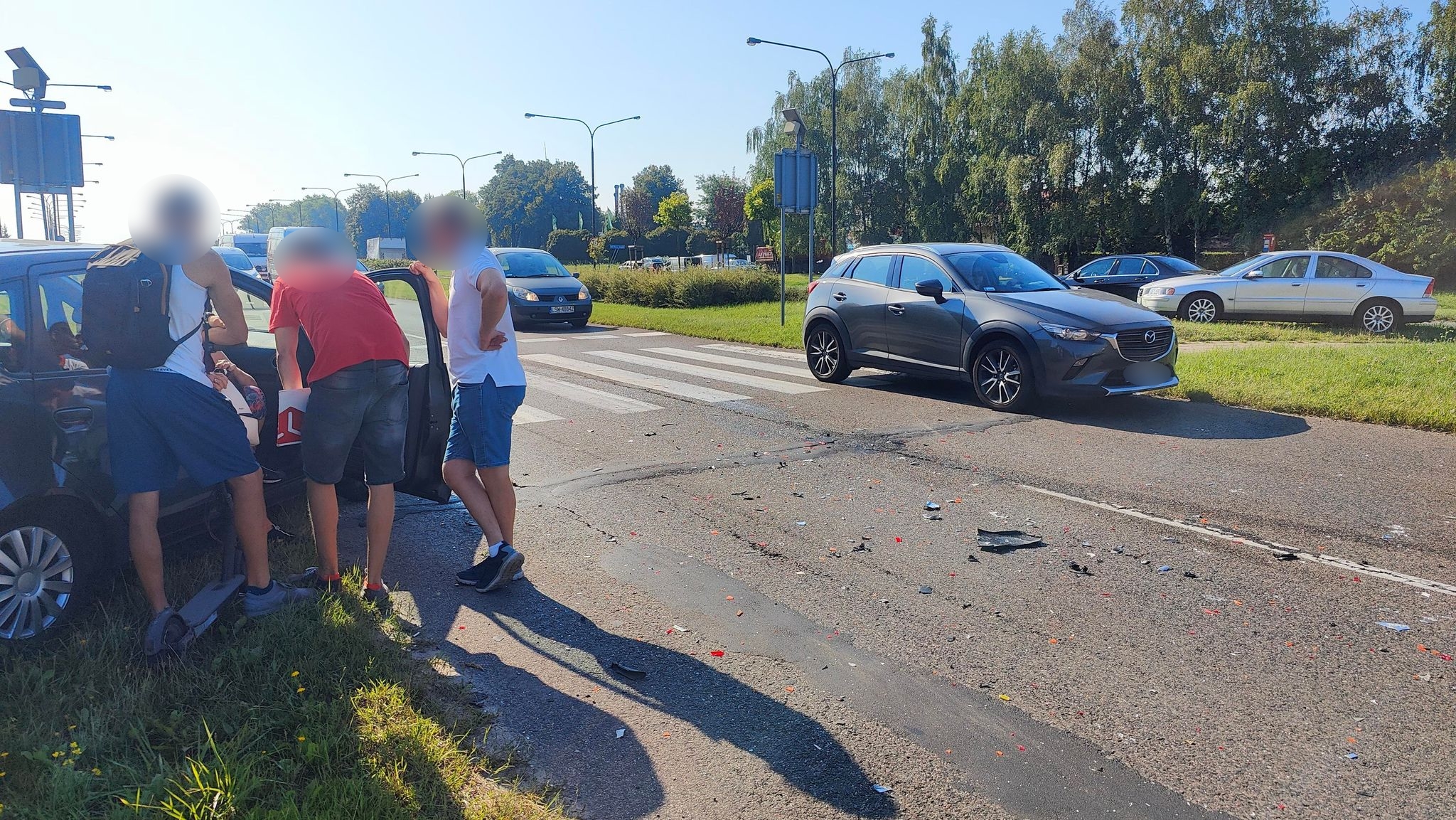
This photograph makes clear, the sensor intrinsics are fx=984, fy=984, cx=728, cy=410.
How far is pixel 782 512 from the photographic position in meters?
6.27

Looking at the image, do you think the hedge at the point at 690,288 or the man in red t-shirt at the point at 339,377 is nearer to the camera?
the man in red t-shirt at the point at 339,377

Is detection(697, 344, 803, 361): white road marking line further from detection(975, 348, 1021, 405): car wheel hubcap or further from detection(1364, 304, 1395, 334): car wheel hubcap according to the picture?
detection(1364, 304, 1395, 334): car wheel hubcap

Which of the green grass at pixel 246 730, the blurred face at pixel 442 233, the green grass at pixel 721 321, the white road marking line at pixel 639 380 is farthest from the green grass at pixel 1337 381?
the green grass at pixel 246 730

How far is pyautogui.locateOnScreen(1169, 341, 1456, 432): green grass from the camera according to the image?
357 inches

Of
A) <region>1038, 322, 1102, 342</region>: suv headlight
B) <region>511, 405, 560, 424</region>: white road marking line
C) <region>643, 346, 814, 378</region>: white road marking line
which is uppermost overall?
<region>1038, 322, 1102, 342</region>: suv headlight

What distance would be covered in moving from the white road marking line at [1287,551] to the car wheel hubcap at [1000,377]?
318cm

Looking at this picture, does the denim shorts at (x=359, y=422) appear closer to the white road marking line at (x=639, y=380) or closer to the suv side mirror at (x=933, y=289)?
the white road marking line at (x=639, y=380)

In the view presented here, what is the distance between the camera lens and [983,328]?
984 centimetres

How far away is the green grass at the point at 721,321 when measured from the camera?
17297mm

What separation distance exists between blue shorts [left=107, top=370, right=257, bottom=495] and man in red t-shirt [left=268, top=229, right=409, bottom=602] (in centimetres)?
40

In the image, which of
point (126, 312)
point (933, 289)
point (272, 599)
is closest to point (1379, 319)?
point (933, 289)

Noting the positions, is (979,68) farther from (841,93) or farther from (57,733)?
(57,733)

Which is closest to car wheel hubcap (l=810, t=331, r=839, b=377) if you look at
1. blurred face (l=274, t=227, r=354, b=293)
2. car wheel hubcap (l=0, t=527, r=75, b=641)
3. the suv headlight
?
the suv headlight

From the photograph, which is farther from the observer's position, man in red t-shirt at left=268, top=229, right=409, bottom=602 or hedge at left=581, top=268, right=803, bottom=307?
hedge at left=581, top=268, right=803, bottom=307
